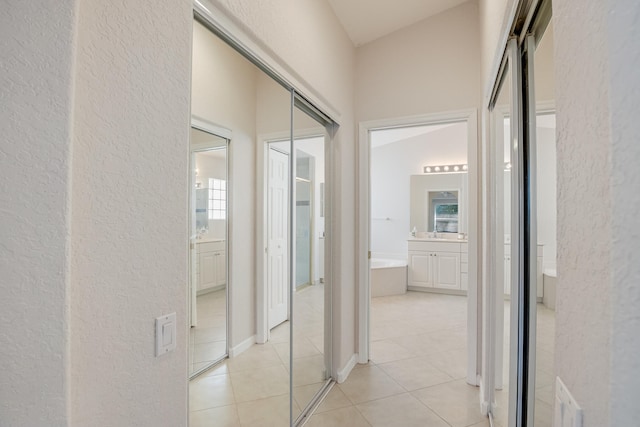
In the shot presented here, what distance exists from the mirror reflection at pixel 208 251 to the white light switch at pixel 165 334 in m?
0.23

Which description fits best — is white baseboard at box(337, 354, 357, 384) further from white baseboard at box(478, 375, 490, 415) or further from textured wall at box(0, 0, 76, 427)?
textured wall at box(0, 0, 76, 427)

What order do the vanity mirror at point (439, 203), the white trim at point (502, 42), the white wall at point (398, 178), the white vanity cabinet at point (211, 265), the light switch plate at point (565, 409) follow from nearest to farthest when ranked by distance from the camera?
the light switch plate at point (565, 409) → the white trim at point (502, 42) → the white vanity cabinet at point (211, 265) → the vanity mirror at point (439, 203) → the white wall at point (398, 178)

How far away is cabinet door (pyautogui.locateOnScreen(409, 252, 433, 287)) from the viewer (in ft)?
17.2

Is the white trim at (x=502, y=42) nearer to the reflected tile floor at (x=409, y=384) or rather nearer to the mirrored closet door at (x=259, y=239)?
the mirrored closet door at (x=259, y=239)

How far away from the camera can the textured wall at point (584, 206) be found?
0.41 meters

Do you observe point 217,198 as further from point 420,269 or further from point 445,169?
point 445,169

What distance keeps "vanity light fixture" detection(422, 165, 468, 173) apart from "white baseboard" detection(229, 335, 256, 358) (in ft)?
16.3

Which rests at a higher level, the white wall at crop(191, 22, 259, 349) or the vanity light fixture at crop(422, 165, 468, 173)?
the vanity light fixture at crop(422, 165, 468, 173)

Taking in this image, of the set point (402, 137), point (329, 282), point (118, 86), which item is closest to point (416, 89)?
point (329, 282)

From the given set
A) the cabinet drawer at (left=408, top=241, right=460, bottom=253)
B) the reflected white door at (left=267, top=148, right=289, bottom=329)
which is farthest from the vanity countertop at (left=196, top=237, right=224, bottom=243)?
the cabinet drawer at (left=408, top=241, right=460, bottom=253)

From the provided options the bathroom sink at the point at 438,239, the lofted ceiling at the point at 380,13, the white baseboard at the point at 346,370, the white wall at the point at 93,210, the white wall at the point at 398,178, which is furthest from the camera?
the white wall at the point at 398,178

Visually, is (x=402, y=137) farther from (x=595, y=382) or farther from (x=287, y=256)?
(x=595, y=382)

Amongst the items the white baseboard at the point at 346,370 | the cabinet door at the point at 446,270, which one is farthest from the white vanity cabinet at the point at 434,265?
the white baseboard at the point at 346,370

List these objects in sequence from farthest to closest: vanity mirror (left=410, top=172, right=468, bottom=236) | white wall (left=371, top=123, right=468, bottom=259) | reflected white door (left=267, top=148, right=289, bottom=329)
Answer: white wall (left=371, top=123, right=468, bottom=259) < vanity mirror (left=410, top=172, right=468, bottom=236) < reflected white door (left=267, top=148, right=289, bottom=329)
